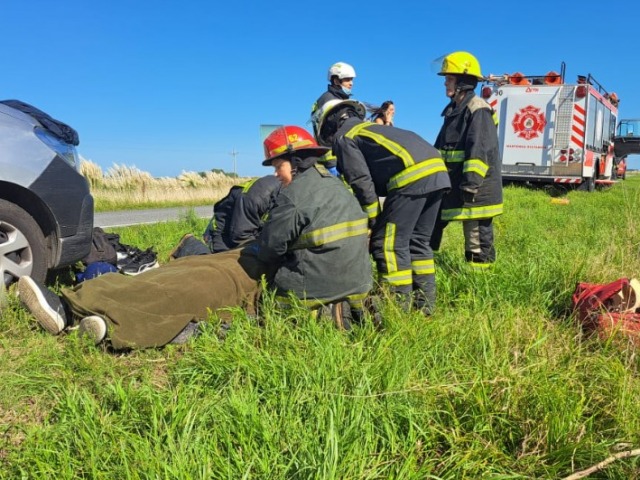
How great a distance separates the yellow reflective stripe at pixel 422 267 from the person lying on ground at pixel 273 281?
0.67 metres

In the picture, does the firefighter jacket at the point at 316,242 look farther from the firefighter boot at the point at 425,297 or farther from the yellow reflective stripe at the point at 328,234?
the firefighter boot at the point at 425,297

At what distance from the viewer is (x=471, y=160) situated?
4.36 metres

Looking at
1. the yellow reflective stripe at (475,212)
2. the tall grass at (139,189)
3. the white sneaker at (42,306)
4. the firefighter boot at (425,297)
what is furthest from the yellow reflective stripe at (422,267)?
the tall grass at (139,189)

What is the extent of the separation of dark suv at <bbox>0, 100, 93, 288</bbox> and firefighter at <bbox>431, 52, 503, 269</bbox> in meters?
3.07

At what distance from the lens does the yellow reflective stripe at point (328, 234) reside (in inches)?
120

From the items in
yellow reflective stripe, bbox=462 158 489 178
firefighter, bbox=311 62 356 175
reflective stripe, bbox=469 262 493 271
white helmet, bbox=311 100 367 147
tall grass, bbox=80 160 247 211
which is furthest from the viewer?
tall grass, bbox=80 160 247 211

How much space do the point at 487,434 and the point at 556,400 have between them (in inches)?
12.2

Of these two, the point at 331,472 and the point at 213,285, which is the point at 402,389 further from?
the point at 213,285

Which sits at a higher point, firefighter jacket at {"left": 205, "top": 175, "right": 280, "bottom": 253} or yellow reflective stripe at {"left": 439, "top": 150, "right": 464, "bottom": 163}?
yellow reflective stripe at {"left": 439, "top": 150, "right": 464, "bottom": 163}

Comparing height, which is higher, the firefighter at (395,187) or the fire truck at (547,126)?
the fire truck at (547,126)

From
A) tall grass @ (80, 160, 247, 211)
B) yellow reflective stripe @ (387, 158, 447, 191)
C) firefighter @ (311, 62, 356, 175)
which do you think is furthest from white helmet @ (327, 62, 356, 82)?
tall grass @ (80, 160, 247, 211)

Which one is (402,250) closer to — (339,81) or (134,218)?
(339,81)

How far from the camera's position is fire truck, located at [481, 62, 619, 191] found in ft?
42.8

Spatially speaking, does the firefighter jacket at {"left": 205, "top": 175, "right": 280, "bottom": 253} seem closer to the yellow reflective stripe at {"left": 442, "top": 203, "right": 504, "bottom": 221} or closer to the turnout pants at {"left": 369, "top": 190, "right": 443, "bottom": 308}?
the turnout pants at {"left": 369, "top": 190, "right": 443, "bottom": 308}
